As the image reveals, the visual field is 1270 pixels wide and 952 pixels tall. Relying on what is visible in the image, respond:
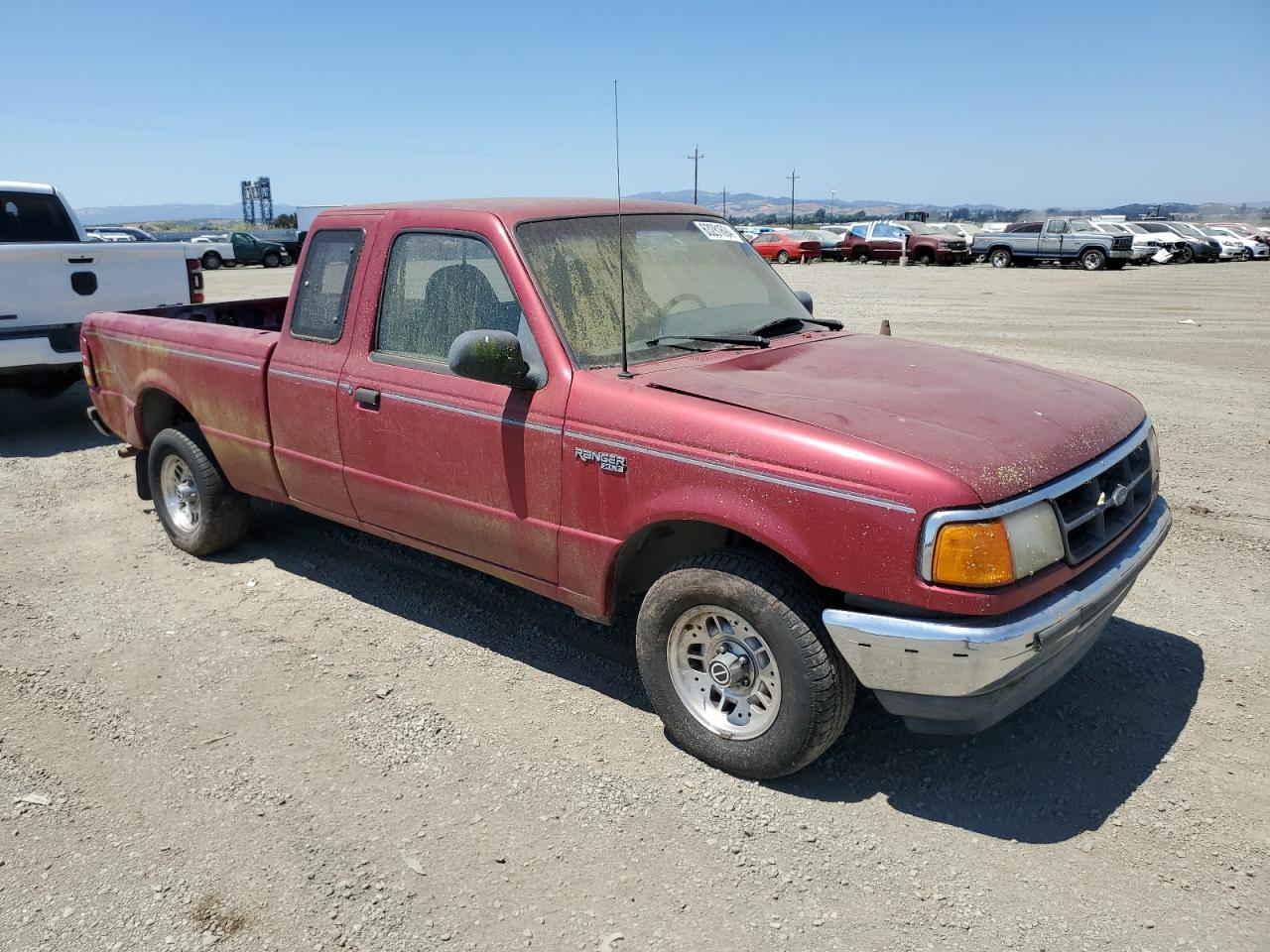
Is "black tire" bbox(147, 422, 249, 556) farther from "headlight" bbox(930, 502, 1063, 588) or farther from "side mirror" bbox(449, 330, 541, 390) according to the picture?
"headlight" bbox(930, 502, 1063, 588)

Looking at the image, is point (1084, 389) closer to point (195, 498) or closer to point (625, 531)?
point (625, 531)

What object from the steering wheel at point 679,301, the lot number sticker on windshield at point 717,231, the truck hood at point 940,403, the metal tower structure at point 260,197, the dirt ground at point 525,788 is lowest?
the dirt ground at point 525,788

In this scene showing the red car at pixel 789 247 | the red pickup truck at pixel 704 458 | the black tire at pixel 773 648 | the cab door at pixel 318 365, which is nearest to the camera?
the red pickup truck at pixel 704 458

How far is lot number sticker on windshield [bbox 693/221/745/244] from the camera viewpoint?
14.8ft

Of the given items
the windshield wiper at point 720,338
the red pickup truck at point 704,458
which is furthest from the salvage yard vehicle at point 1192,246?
the windshield wiper at point 720,338

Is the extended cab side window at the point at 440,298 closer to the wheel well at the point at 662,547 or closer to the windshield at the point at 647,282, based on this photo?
the windshield at the point at 647,282

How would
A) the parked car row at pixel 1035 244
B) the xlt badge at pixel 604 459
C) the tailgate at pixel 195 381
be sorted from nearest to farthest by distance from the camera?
the xlt badge at pixel 604 459
the tailgate at pixel 195 381
the parked car row at pixel 1035 244

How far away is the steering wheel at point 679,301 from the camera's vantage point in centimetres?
399

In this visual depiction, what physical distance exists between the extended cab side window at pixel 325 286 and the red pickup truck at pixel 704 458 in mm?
14

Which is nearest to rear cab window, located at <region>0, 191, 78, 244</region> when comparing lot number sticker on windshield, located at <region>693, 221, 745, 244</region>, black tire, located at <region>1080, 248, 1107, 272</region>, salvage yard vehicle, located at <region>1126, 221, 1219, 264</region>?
lot number sticker on windshield, located at <region>693, 221, 745, 244</region>

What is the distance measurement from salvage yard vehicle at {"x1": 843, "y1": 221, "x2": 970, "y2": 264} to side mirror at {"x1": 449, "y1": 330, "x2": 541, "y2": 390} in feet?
105

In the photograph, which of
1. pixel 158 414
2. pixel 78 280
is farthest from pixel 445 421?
pixel 78 280

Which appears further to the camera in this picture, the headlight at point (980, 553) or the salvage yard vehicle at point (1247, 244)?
the salvage yard vehicle at point (1247, 244)

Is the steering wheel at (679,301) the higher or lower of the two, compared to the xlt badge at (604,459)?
higher
